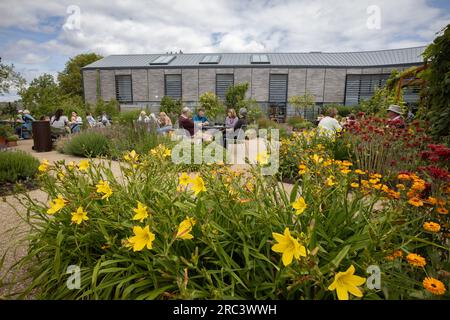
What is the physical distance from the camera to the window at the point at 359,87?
23797 millimetres

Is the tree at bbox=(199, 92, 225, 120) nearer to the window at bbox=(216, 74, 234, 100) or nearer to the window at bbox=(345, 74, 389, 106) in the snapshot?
the window at bbox=(216, 74, 234, 100)

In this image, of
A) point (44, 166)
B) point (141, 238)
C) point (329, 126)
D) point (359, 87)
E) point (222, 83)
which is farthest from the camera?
point (222, 83)

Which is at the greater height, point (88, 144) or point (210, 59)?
point (210, 59)

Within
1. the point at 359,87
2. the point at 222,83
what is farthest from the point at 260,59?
the point at 359,87

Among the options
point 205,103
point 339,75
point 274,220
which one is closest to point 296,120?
point 205,103

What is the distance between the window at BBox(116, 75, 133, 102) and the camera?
26078mm

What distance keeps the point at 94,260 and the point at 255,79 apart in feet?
80.2

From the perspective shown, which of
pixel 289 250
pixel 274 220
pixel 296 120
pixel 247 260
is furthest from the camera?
pixel 296 120

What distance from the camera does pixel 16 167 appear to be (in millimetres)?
4312

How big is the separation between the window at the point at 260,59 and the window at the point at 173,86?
7362 mm

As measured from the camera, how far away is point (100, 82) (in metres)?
26.1

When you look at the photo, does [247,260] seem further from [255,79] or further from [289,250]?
[255,79]

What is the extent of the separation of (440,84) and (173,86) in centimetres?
2437

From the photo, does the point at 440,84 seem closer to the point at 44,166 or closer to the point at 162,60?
the point at 44,166
